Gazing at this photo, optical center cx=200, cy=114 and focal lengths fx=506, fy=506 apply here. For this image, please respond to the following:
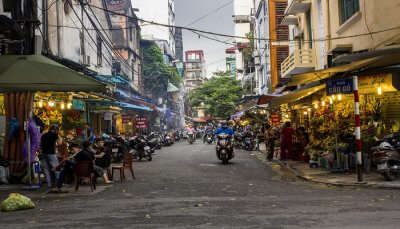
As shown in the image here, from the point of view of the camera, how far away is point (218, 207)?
8.87m

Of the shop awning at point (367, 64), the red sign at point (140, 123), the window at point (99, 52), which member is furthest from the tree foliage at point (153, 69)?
the shop awning at point (367, 64)

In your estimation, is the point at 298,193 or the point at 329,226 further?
the point at 298,193

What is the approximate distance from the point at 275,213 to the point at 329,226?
1.33m

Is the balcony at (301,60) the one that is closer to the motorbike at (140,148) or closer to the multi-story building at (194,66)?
the motorbike at (140,148)

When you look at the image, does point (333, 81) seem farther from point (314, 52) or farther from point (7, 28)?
point (314, 52)

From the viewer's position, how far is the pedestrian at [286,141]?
21.2m

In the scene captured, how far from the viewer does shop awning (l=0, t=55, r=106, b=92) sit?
11852mm

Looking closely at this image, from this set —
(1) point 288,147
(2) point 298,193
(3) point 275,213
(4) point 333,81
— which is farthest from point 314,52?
(3) point 275,213

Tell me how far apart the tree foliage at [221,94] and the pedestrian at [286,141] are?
41.7 m

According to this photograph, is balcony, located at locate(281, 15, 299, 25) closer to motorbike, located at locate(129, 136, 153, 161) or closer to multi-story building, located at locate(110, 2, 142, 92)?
motorbike, located at locate(129, 136, 153, 161)

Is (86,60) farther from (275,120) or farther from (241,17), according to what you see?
(241,17)

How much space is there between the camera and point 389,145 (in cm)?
1262

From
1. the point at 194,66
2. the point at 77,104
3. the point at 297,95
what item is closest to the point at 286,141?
the point at 297,95

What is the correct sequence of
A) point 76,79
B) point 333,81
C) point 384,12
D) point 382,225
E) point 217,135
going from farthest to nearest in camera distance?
1. point 217,135
2. point 384,12
3. point 333,81
4. point 76,79
5. point 382,225
